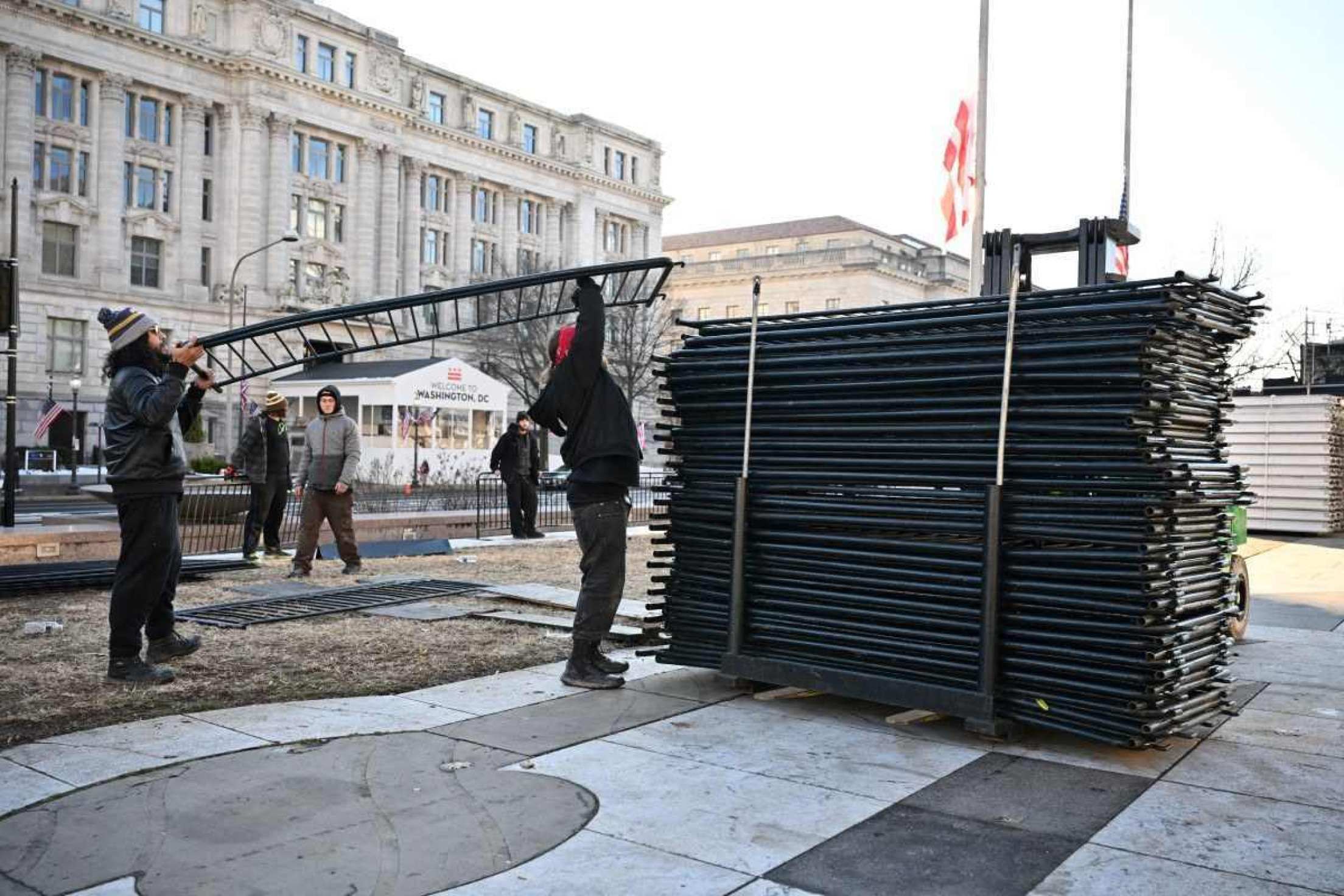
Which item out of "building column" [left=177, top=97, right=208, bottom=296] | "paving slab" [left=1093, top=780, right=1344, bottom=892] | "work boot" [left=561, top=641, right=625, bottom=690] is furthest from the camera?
"building column" [left=177, top=97, right=208, bottom=296]

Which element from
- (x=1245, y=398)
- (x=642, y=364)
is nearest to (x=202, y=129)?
(x=642, y=364)

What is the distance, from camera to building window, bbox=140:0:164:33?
55969mm

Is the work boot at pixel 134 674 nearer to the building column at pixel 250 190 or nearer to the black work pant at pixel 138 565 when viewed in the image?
the black work pant at pixel 138 565

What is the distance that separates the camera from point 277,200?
199 ft

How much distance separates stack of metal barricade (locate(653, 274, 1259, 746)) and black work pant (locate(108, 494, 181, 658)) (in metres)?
3.05

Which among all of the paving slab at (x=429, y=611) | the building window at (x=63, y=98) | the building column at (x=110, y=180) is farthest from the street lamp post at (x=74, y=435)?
the paving slab at (x=429, y=611)

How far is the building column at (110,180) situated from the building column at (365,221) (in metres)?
13.5

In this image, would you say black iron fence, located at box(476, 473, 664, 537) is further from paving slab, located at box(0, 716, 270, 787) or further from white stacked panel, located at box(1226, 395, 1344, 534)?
paving slab, located at box(0, 716, 270, 787)

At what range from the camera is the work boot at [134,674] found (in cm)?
644

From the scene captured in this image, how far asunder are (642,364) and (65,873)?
170 ft

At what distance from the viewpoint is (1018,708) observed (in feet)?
17.5

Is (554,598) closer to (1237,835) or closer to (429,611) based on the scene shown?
(429,611)

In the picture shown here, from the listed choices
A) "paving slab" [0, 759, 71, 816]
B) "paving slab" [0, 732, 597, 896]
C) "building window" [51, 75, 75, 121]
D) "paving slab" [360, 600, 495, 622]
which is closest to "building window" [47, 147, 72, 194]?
"building window" [51, 75, 75, 121]

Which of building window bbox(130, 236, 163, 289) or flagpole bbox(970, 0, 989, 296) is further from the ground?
building window bbox(130, 236, 163, 289)
